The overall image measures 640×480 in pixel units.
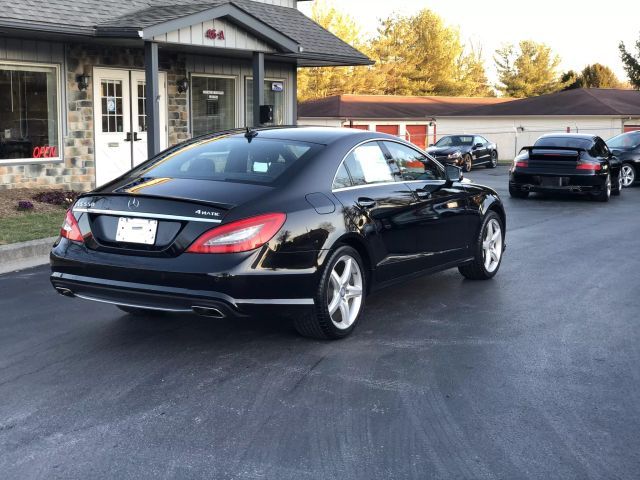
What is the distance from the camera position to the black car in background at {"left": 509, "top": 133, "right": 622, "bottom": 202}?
17.6m

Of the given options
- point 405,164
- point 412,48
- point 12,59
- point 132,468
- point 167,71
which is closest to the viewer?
point 132,468

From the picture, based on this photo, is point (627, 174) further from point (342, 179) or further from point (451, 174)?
point (342, 179)

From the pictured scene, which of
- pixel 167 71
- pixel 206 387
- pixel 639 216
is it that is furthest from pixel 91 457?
pixel 167 71

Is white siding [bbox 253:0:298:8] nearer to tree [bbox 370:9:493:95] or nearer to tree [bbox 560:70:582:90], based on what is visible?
tree [bbox 370:9:493:95]

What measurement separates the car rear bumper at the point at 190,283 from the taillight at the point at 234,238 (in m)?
0.05

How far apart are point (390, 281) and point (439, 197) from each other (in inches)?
43.5

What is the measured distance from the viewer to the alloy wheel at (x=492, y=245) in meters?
8.54

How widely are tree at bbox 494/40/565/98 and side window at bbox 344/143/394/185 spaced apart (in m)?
76.7

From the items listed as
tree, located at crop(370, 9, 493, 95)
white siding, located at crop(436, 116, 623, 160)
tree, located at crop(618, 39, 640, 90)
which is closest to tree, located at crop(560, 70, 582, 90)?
tree, located at crop(370, 9, 493, 95)

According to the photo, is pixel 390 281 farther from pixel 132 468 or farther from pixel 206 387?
pixel 132 468

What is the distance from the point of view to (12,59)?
48.8 ft

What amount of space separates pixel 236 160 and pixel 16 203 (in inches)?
326

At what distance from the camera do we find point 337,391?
5.05m

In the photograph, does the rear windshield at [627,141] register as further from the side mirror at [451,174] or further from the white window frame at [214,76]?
the side mirror at [451,174]
